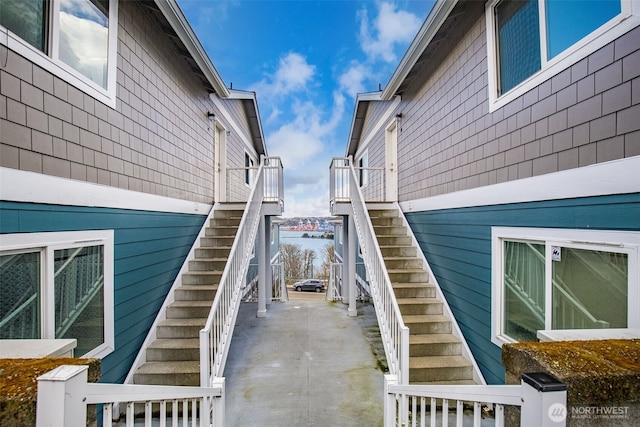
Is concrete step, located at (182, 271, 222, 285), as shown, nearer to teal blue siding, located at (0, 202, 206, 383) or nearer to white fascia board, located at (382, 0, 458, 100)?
teal blue siding, located at (0, 202, 206, 383)

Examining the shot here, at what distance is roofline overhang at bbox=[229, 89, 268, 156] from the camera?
819 cm

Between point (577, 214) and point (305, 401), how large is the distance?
3421 millimetres

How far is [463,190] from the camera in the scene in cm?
405

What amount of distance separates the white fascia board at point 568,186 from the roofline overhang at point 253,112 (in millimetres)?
6591

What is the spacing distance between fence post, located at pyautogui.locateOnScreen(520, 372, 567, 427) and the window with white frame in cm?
327

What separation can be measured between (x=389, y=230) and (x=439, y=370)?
114 inches

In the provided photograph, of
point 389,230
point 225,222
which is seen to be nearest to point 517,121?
point 389,230

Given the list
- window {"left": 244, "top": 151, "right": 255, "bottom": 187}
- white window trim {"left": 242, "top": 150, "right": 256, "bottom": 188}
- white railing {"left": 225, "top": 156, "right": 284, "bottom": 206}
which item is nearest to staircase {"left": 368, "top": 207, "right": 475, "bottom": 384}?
white railing {"left": 225, "top": 156, "right": 284, "bottom": 206}

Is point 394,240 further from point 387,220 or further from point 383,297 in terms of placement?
point 383,297

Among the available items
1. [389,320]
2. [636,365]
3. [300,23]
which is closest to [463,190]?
[389,320]

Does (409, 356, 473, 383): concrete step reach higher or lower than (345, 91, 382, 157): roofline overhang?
lower

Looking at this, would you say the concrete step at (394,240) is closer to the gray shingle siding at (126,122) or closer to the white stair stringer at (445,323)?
the white stair stringer at (445,323)

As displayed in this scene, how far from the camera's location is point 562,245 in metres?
2.52

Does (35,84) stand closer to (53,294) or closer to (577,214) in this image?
(53,294)
